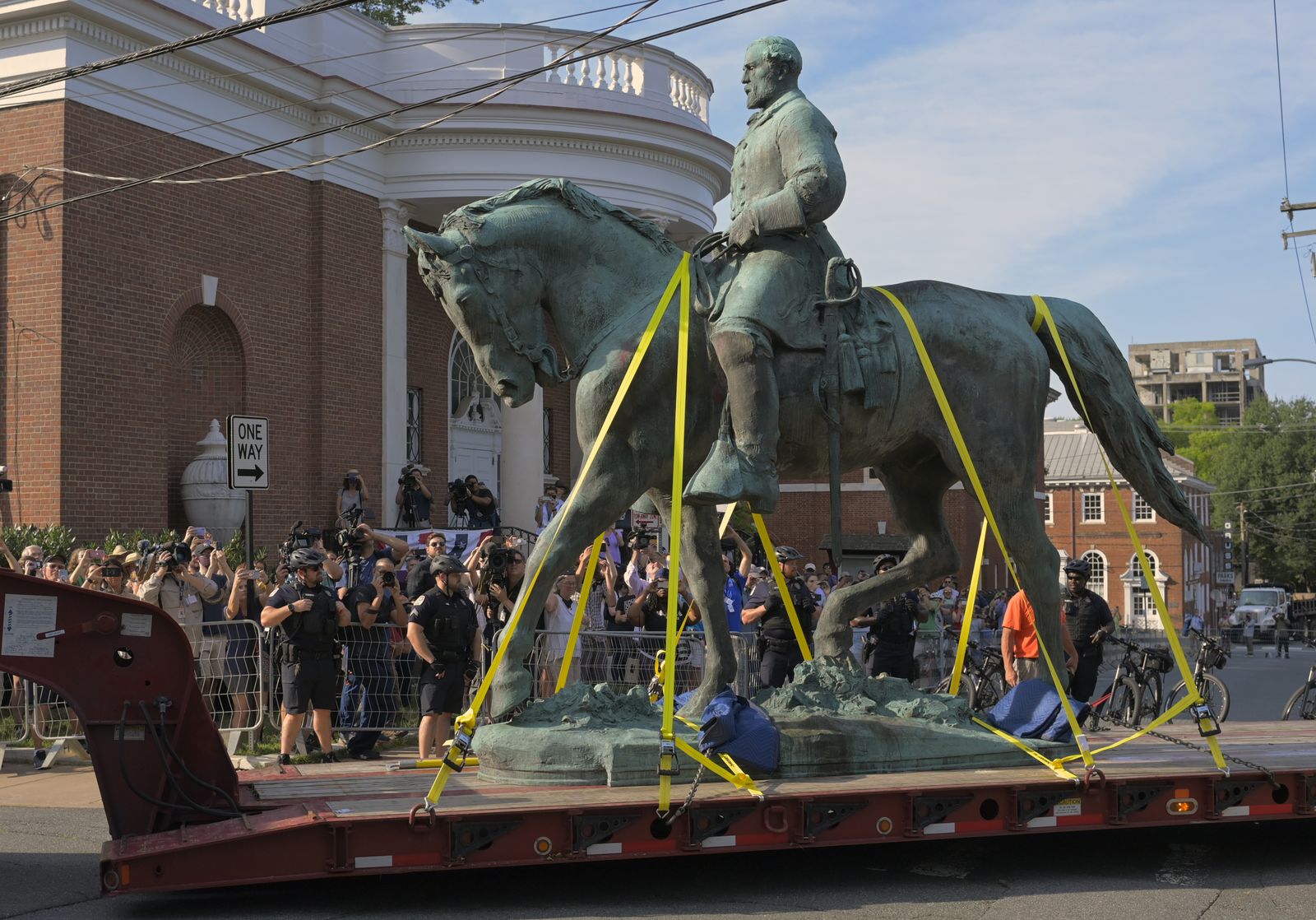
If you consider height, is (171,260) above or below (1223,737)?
above

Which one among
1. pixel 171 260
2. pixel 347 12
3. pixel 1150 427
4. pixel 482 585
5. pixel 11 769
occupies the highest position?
pixel 347 12

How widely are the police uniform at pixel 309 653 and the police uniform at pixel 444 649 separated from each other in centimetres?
78

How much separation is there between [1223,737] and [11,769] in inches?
365

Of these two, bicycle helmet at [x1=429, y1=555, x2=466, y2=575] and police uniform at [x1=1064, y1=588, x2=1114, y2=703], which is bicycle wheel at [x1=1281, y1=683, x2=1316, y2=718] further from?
bicycle helmet at [x1=429, y1=555, x2=466, y2=575]

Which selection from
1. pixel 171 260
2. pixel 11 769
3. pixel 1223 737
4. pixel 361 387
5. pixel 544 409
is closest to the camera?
pixel 1223 737

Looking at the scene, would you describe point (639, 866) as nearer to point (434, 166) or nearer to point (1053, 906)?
point (1053, 906)

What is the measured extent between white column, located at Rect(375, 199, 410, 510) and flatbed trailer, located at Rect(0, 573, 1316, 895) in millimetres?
16702

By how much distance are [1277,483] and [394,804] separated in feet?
256

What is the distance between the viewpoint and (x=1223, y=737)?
888 cm

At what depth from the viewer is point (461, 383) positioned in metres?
27.8

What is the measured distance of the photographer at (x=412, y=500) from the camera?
2286 cm

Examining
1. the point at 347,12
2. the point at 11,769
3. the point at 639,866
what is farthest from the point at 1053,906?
the point at 347,12

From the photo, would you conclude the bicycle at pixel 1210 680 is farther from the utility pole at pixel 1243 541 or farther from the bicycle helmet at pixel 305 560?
the utility pole at pixel 1243 541

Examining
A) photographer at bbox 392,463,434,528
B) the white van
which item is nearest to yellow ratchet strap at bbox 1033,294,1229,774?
photographer at bbox 392,463,434,528
